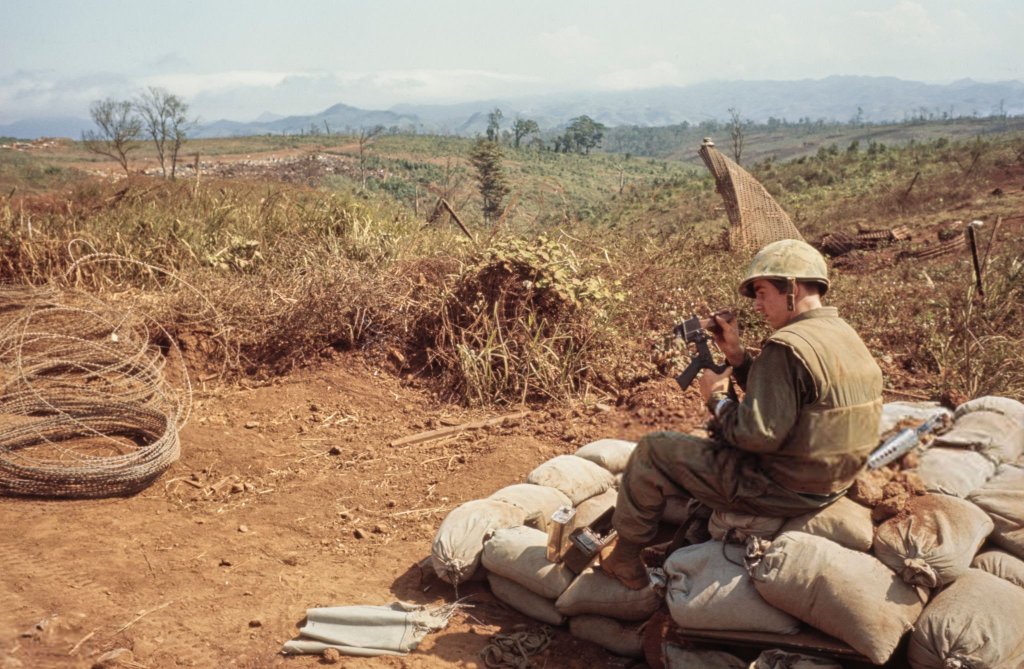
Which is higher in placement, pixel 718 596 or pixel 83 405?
pixel 83 405

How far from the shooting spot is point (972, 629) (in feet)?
7.81

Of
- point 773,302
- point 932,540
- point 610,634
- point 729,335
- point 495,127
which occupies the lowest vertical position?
point 610,634

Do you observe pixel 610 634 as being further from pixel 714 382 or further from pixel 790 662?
pixel 714 382

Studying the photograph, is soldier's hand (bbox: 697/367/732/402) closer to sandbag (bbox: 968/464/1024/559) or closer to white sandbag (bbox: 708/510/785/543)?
white sandbag (bbox: 708/510/785/543)

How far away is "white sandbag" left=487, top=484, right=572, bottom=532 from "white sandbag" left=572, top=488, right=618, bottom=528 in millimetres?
94

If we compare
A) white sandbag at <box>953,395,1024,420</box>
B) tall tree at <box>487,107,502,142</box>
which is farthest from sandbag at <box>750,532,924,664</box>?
tall tree at <box>487,107,502,142</box>

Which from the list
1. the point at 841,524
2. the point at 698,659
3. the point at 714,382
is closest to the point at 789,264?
the point at 714,382

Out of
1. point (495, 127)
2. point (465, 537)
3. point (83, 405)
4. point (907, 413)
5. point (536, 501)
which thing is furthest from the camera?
point (495, 127)

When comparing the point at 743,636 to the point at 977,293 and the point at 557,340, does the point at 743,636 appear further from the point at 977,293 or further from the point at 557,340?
the point at 977,293

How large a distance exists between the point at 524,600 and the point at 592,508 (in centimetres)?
61

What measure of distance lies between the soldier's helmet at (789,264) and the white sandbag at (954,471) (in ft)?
3.32

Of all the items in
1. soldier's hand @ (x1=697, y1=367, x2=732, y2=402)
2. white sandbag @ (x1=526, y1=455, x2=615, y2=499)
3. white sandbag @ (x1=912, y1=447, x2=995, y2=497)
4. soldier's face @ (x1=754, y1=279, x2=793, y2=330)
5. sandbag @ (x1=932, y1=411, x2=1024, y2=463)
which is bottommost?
white sandbag @ (x1=526, y1=455, x2=615, y2=499)

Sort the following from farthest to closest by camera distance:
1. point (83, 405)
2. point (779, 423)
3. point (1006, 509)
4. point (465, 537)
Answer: point (83, 405)
point (465, 537)
point (1006, 509)
point (779, 423)

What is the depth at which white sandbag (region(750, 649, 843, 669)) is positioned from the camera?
2.56 m
